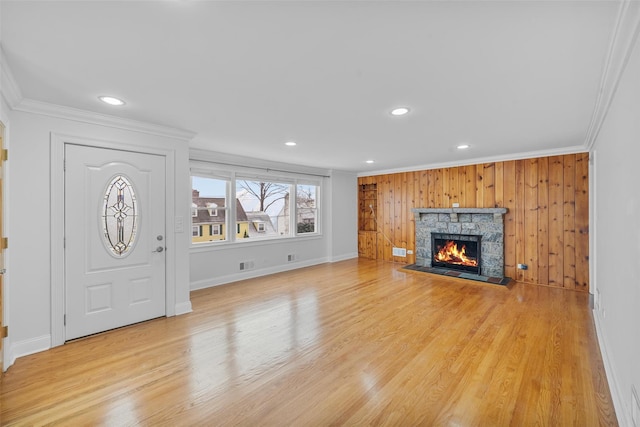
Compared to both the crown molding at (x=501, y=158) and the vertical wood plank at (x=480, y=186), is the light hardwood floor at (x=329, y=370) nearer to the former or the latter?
the vertical wood plank at (x=480, y=186)

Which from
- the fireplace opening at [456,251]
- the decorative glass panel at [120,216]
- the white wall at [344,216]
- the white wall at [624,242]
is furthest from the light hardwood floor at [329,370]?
the white wall at [344,216]

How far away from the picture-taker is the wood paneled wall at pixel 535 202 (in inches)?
179

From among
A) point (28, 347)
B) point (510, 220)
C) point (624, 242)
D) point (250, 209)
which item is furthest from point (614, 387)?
point (250, 209)

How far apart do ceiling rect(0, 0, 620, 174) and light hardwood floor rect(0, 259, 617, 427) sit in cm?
228

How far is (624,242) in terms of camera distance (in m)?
1.77

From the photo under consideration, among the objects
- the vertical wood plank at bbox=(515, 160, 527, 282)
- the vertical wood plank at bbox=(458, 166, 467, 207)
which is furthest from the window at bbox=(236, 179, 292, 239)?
the vertical wood plank at bbox=(515, 160, 527, 282)

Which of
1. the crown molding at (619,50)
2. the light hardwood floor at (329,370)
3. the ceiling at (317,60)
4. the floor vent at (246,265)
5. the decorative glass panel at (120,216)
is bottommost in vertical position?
the light hardwood floor at (329,370)

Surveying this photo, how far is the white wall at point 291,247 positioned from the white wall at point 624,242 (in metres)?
4.79

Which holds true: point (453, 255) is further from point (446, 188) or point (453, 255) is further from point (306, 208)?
point (306, 208)

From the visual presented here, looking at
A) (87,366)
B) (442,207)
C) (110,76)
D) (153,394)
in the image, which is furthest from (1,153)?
(442,207)

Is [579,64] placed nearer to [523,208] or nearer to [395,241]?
[523,208]

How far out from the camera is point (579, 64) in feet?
6.30

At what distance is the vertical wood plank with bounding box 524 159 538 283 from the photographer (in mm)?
4949

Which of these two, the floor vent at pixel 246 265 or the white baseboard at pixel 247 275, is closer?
the white baseboard at pixel 247 275
